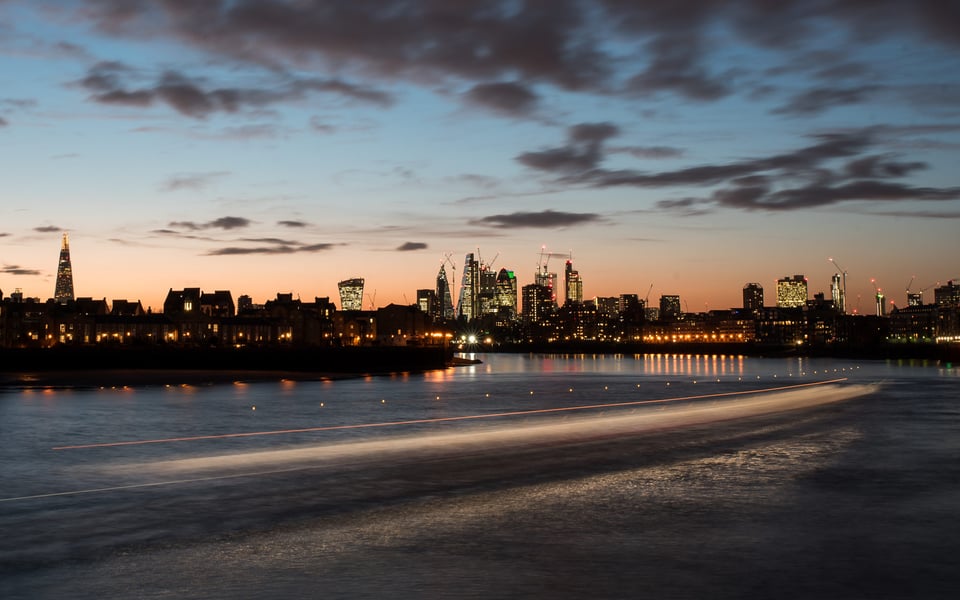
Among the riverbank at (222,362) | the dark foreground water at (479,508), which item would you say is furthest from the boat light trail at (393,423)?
the riverbank at (222,362)

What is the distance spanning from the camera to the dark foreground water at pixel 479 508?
14.5 metres

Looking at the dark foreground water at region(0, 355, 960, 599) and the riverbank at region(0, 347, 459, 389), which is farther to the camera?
the riverbank at region(0, 347, 459, 389)

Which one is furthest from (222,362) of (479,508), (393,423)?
(479,508)

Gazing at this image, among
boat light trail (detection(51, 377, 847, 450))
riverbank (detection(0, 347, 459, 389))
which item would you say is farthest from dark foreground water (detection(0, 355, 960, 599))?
riverbank (detection(0, 347, 459, 389))

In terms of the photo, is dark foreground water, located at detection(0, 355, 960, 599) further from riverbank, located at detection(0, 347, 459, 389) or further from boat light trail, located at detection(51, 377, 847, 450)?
riverbank, located at detection(0, 347, 459, 389)

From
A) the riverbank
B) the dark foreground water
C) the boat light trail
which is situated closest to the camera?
the dark foreground water

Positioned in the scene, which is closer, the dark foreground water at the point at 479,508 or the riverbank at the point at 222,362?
the dark foreground water at the point at 479,508

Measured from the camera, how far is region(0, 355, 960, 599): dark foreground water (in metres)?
14.5

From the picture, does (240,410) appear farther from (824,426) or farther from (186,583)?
(186,583)

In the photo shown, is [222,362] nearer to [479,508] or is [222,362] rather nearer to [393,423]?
[393,423]

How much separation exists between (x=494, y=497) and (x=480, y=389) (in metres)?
58.5

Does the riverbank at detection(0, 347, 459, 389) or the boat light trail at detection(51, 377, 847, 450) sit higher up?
the riverbank at detection(0, 347, 459, 389)

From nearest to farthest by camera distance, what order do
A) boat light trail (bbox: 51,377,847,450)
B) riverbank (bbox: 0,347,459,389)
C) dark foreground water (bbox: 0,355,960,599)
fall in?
1. dark foreground water (bbox: 0,355,960,599)
2. boat light trail (bbox: 51,377,847,450)
3. riverbank (bbox: 0,347,459,389)

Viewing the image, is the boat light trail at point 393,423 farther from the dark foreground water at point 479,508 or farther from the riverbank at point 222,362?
the riverbank at point 222,362
